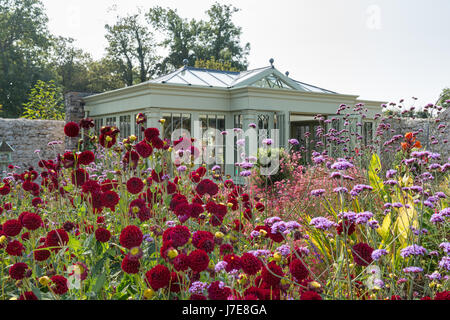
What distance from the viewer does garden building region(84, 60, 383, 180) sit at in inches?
442

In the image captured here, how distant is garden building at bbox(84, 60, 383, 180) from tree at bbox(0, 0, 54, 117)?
49.8 ft

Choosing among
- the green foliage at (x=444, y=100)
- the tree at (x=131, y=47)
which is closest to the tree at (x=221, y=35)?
the tree at (x=131, y=47)

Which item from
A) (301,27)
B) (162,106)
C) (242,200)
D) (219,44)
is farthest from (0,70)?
(242,200)

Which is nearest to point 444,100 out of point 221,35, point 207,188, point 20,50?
point 207,188

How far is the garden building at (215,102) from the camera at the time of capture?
11.2 metres

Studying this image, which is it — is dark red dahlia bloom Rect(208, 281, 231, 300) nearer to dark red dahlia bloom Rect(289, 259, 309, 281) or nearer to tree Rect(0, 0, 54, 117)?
dark red dahlia bloom Rect(289, 259, 309, 281)

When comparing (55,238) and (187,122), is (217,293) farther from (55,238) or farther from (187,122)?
(187,122)

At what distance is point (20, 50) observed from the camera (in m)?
27.4

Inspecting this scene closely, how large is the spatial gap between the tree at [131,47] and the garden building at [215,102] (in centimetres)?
1734

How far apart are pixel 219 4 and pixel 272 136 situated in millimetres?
23637

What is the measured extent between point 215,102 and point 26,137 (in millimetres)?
6836

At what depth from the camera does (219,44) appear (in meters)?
32.1

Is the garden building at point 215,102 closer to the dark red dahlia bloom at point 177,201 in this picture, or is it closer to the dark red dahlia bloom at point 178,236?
the dark red dahlia bloom at point 177,201
